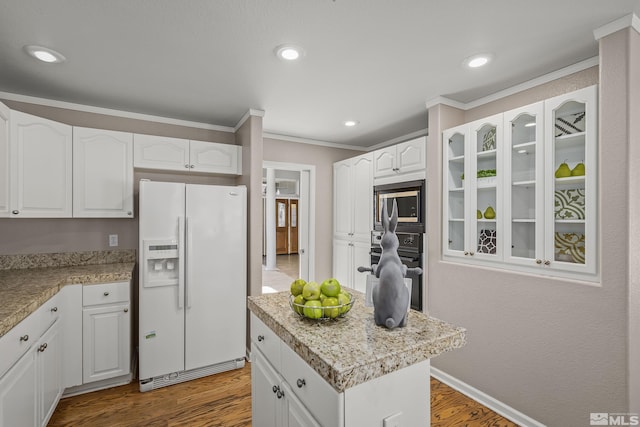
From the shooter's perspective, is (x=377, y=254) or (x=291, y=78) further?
(x=377, y=254)

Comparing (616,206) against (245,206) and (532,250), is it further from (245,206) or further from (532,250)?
(245,206)

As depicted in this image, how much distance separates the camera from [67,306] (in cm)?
227

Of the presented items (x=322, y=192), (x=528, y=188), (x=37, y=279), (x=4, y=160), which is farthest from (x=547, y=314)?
(x=4, y=160)

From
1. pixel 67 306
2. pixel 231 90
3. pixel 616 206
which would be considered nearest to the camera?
pixel 616 206

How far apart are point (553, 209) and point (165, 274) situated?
2.90m

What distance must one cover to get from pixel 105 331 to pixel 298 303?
6.70ft

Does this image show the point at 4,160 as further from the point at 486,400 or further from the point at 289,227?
the point at 289,227

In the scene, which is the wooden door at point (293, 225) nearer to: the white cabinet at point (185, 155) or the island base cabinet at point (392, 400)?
the white cabinet at point (185, 155)

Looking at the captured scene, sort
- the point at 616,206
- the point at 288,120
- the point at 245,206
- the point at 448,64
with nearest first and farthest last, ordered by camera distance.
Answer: the point at 616,206
the point at 448,64
the point at 245,206
the point at 288,120

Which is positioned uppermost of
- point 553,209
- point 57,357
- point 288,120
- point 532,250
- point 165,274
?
point 288,120

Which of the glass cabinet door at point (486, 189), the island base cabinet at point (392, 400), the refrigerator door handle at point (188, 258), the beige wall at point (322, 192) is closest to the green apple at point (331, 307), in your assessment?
the island base cabinet at point (392, 400)

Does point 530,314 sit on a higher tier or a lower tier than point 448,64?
lower

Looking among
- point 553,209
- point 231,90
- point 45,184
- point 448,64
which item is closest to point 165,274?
point 45,184

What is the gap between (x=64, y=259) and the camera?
2.73 meters
